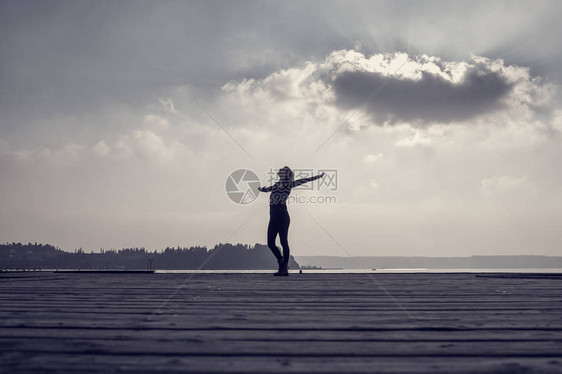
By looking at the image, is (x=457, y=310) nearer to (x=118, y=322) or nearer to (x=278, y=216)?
(x=118, y=322)

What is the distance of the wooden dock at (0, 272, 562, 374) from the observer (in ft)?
7.74

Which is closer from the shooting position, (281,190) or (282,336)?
(282,336)

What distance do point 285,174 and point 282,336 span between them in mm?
8734

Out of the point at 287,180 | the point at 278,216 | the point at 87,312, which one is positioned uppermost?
the point at 287,180

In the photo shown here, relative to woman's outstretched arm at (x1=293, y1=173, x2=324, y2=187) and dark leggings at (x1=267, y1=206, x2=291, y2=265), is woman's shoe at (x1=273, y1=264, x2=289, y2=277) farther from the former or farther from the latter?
woman's outstretched arm at (x1=293, y1=173, x2=324, y2=187)

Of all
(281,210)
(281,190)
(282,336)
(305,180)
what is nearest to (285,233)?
(281,210)

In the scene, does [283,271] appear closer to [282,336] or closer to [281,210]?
[281,210]

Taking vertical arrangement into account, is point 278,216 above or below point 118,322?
above

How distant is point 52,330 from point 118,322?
53 centimetres

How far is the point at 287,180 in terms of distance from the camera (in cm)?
1162

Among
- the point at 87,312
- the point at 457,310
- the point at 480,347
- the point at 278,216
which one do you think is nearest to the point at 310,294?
the point at 457,310

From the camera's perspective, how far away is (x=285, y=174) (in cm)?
1168

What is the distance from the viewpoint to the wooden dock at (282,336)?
236 cm

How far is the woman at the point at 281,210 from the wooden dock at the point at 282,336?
21.0 feet
